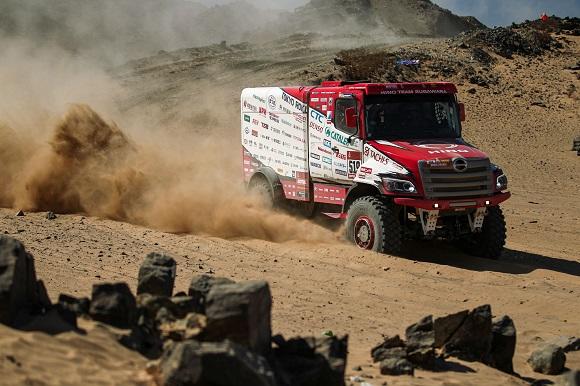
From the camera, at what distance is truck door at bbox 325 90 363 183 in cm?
1238

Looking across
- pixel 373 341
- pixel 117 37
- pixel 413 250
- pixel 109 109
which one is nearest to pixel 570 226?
pixel 413 250

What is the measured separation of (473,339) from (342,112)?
558 centimetres

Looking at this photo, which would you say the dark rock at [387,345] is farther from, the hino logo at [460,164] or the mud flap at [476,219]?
the mud flap at [476,219]

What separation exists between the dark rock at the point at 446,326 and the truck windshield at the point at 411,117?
4.97 metres

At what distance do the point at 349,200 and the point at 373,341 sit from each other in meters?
4.62

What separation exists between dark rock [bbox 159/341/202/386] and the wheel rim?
265 inches

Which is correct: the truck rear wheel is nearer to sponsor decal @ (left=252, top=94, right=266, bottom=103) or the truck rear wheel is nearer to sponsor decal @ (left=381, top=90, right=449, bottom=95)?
sponsor decal @ (left=381, top=90, right=449, bottom=95)

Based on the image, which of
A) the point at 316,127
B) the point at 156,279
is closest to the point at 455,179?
the point at 316,127

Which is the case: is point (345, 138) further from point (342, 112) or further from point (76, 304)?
point (76, 304)

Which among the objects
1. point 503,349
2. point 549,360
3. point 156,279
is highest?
point 156,279

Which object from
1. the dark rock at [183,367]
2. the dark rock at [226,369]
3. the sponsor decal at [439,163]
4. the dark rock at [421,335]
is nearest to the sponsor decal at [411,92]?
the sponsor decal at [439,163]

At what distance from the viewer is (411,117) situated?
41.3ft

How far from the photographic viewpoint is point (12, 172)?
15.4 m

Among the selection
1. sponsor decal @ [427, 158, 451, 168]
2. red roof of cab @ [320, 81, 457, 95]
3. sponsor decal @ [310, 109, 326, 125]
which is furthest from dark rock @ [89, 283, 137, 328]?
sponsor decal @ [310, 109, 326, 125]
